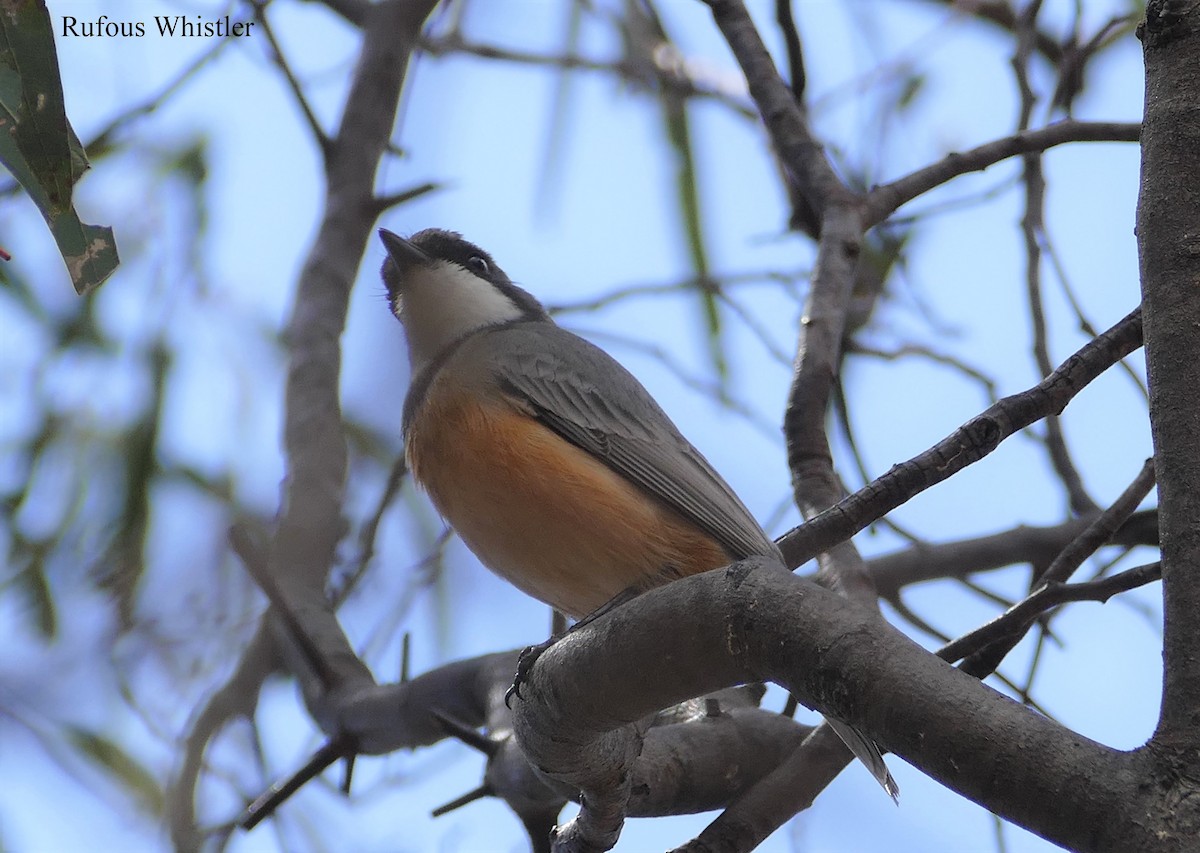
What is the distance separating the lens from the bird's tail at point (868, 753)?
2.89 m

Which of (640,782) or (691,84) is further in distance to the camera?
(691,84)

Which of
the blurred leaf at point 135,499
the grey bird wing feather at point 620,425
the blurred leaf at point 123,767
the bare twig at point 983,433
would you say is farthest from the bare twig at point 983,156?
the blurred leaf at point 123,767

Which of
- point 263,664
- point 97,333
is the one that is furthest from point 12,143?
point 97,333

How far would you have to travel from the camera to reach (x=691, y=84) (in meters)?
6.06

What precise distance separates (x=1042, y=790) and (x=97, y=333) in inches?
177

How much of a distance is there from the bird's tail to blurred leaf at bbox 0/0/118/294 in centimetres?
187

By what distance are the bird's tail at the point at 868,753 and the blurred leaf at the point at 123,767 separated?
7.65 ft

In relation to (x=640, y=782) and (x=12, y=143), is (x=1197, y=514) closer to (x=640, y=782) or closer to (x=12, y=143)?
(x=640, y=782)

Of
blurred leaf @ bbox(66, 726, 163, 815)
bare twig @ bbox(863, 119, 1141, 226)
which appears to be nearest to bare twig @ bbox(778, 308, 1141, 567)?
bare twig @ bbox(863, 119, 1141, 226)

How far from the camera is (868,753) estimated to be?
292 cm

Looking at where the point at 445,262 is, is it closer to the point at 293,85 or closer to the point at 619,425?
the point at 293,85

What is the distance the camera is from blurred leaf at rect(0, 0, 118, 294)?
7.97 feet

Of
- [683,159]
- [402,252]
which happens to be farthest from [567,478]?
[683,159]

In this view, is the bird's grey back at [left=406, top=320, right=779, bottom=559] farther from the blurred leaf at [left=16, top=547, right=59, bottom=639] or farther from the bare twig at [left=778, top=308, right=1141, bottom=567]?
the blurred leaf at [left=16, top=547, right=59, bottom=639]
